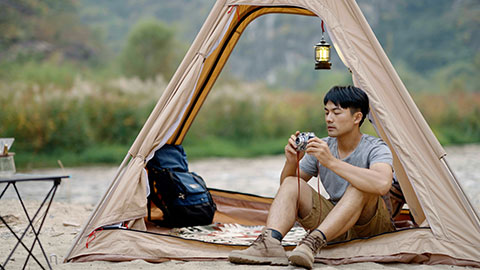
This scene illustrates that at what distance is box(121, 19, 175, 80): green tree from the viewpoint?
54.9 feet

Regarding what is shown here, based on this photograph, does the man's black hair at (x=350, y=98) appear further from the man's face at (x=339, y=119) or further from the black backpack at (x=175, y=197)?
the black backpack at (x=175, y=197)

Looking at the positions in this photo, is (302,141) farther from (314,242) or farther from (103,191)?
(103,191)

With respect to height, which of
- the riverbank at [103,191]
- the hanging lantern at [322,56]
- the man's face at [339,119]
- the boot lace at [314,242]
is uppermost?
the hanging lantern at [322,56]

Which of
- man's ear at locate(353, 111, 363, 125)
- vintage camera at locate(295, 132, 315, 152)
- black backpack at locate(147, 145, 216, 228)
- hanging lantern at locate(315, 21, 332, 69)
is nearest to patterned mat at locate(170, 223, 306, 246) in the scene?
black backpack at locate(147, 145, 216, 228)

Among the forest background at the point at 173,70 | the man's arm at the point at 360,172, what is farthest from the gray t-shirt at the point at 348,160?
the forest background at the point at 173,70

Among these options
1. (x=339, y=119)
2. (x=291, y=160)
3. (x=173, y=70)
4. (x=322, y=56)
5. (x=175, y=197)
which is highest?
(x=173, y=70)

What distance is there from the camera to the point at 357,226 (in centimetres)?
364

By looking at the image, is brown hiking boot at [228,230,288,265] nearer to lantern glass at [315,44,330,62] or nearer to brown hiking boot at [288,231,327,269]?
brown hiking boot at [288,231,327,269]

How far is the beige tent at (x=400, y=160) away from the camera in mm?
3486

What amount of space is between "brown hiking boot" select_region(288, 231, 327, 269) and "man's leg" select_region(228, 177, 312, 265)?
0.41 feet

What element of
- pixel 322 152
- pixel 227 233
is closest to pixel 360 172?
pixel 322 152

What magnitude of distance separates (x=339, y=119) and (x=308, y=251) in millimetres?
887

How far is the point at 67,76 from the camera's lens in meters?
14.8

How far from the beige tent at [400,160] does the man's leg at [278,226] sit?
0.30 meters
